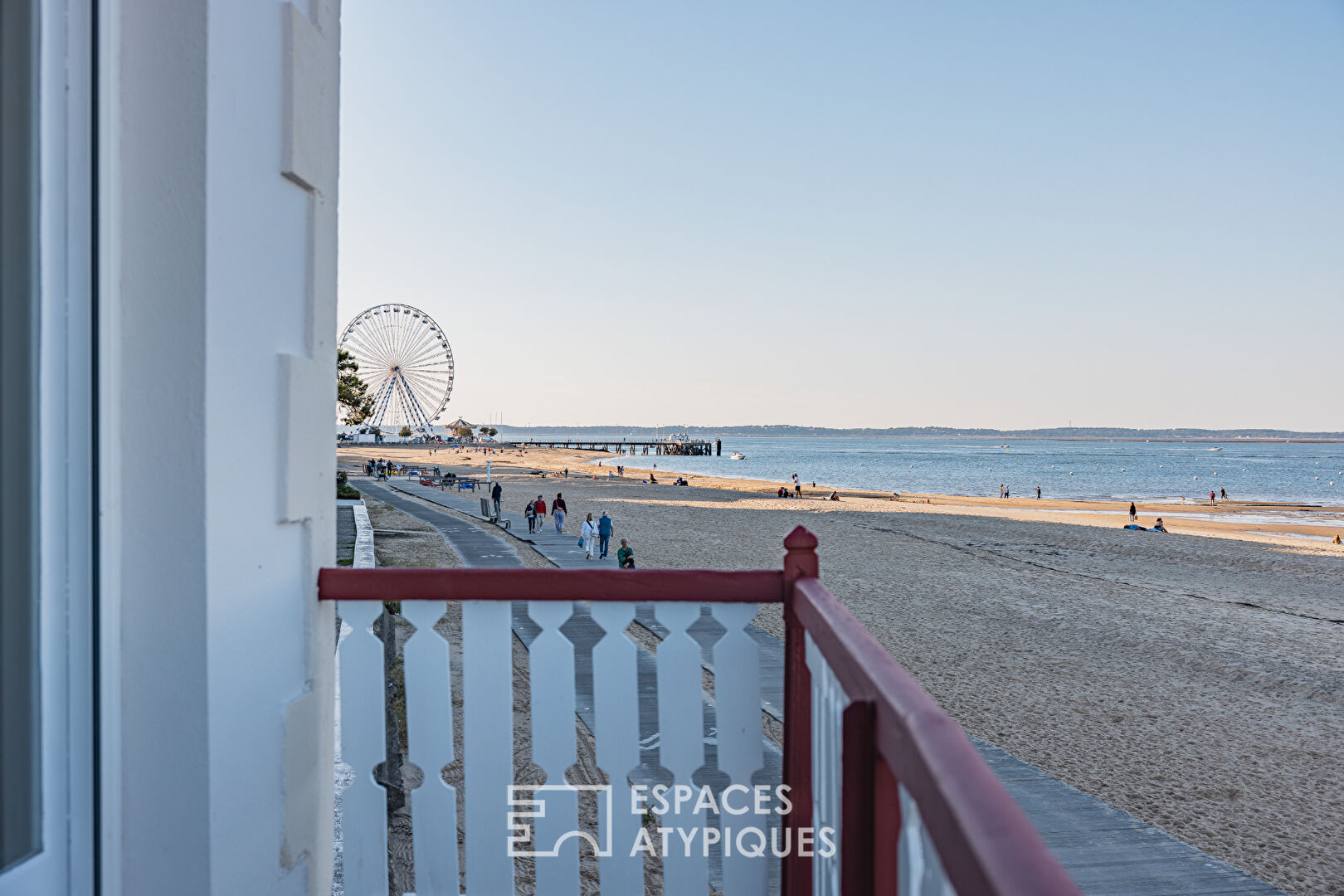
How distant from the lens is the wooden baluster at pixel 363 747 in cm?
244

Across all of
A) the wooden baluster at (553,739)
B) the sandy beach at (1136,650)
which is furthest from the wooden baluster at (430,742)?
the sandy beach at (1136,650)

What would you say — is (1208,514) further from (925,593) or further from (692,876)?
(692,876)

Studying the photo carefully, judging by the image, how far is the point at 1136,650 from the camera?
1243 centimetres

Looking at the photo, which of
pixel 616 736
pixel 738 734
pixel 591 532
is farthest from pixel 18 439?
pixel 591 532

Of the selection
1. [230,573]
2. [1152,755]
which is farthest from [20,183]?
[1152,755]

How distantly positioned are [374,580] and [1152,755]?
8308mm

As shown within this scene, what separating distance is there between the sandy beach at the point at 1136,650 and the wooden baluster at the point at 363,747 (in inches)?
244

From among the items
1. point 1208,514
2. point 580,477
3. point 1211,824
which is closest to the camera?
point 1211,824

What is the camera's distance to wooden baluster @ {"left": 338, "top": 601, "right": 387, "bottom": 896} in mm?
2436

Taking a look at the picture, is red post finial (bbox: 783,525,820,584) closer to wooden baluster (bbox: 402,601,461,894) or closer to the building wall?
wooden baluster (bbox: 402,601,461,894)

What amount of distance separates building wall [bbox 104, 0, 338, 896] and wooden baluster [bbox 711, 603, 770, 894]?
1.24 m

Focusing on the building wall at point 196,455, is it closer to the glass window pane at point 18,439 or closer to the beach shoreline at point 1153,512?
the glass window pane at point 18,439

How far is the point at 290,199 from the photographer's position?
92.2 inches

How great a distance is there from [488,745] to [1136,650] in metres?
12.8
